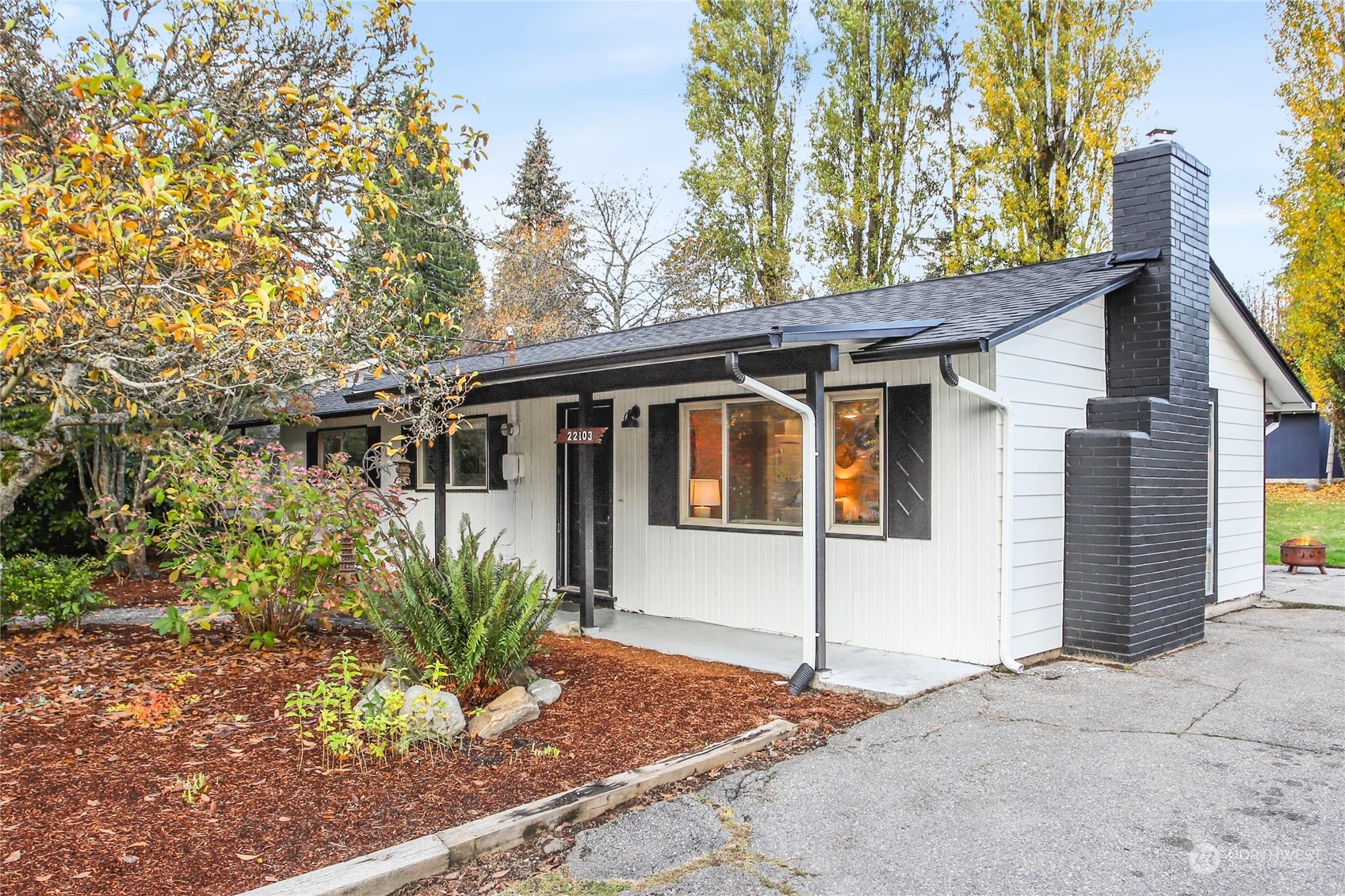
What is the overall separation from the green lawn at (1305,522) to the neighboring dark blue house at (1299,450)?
2.47 metres

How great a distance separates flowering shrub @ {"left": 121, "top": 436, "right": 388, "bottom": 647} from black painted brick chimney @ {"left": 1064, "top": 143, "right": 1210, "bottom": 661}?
→ 5.08 metres

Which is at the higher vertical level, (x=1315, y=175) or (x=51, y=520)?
(x=1315, y=175)

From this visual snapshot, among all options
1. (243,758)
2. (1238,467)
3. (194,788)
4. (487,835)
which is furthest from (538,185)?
(487,835)

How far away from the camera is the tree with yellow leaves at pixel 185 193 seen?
3.59 meters

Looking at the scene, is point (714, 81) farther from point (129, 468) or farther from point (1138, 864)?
point (1138, 864)

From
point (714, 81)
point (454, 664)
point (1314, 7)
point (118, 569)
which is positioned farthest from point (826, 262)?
point (454, 664)

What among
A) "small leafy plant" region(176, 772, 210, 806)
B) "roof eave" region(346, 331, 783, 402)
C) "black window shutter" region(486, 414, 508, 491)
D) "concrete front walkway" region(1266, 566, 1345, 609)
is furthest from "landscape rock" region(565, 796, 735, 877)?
"concrete front walkway" region(1266, 566, 1345, 609)

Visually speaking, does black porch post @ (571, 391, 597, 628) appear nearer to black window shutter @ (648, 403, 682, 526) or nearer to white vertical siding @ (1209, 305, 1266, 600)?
black window shutter @ (648, 403, 682, 526)

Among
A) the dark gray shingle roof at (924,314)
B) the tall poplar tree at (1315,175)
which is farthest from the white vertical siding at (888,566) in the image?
the tall poplar tree at (1315,175)

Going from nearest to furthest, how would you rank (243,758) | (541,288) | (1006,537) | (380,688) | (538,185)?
(243,758), (380,688), (1006,537), (541,288), (538,185)

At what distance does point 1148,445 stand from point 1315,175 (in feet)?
46.1

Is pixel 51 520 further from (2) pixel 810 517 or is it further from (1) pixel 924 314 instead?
(1) pixel 924 314

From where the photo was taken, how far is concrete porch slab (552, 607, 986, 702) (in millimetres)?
5336

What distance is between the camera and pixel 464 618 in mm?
4777
